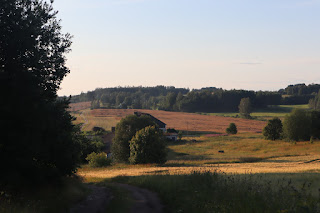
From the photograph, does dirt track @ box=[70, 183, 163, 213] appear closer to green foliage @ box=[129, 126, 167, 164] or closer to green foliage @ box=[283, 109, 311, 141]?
green foliage @ box=[129, 126, 167, 164]

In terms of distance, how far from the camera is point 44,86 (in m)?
18.2

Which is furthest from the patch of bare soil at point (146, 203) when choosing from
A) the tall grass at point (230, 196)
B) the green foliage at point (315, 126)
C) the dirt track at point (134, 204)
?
the green foliage at point (315, 126)

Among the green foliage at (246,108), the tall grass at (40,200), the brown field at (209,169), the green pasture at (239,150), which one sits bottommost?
the green pasture at (239,150)

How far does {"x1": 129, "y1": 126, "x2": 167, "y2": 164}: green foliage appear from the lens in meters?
55.7

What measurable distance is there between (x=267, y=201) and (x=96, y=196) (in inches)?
422

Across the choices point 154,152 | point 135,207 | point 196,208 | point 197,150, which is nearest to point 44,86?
point 135,207

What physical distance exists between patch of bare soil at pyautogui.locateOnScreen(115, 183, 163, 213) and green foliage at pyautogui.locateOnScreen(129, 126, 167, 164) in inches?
1385

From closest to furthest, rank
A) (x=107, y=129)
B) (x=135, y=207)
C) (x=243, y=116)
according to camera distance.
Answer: (x=135, y=207), (x=107, y=129), (x=243, y=116)

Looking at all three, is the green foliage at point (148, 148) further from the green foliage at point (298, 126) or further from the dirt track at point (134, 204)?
the green foliage at point (298, 126)

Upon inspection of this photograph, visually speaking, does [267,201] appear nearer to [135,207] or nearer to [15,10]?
[135,207]

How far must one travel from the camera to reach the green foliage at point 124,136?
221ft

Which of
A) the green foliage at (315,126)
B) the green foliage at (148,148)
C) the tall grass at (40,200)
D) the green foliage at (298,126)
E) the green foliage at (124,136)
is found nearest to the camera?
the tall grass at (40,200)

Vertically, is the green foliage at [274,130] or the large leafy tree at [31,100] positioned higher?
the large leafy tree at [31,100]

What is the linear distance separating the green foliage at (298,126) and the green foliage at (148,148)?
1716 inches
